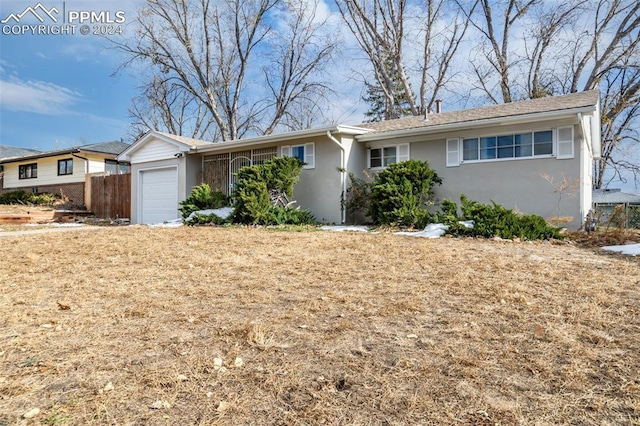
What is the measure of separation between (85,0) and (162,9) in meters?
8.06

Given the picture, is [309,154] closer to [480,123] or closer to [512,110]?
[480,123]

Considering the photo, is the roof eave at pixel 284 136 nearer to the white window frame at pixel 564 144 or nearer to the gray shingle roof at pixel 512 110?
the gray shingle roof at pixel 512 110

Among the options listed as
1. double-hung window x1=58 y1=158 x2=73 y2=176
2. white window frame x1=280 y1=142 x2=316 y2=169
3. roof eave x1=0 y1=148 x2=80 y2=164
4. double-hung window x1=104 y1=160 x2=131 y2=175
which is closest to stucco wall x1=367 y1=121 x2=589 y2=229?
white window frame x1=280 y1=142 x2=316 y2=169

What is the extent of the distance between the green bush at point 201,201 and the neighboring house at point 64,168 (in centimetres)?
853

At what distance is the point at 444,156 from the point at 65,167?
20022 millimetres

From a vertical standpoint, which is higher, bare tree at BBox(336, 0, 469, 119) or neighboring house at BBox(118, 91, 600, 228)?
bare tree at BBox(336, 0, 469, 119)

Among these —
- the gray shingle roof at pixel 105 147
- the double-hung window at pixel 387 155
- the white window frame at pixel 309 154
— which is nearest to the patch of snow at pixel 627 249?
the double-hung window at pixel 387 155

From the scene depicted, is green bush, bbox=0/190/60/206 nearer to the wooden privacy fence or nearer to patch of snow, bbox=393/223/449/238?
the wooden privacy fence

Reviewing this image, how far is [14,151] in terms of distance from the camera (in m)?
27.9

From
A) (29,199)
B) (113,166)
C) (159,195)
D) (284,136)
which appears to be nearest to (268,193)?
(284,136)

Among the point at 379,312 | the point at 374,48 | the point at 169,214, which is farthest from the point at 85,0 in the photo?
the point at 379,312

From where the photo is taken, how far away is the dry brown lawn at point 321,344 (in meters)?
1.69

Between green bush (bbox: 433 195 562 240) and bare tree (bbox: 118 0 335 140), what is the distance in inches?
657

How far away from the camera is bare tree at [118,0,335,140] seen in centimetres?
2112
